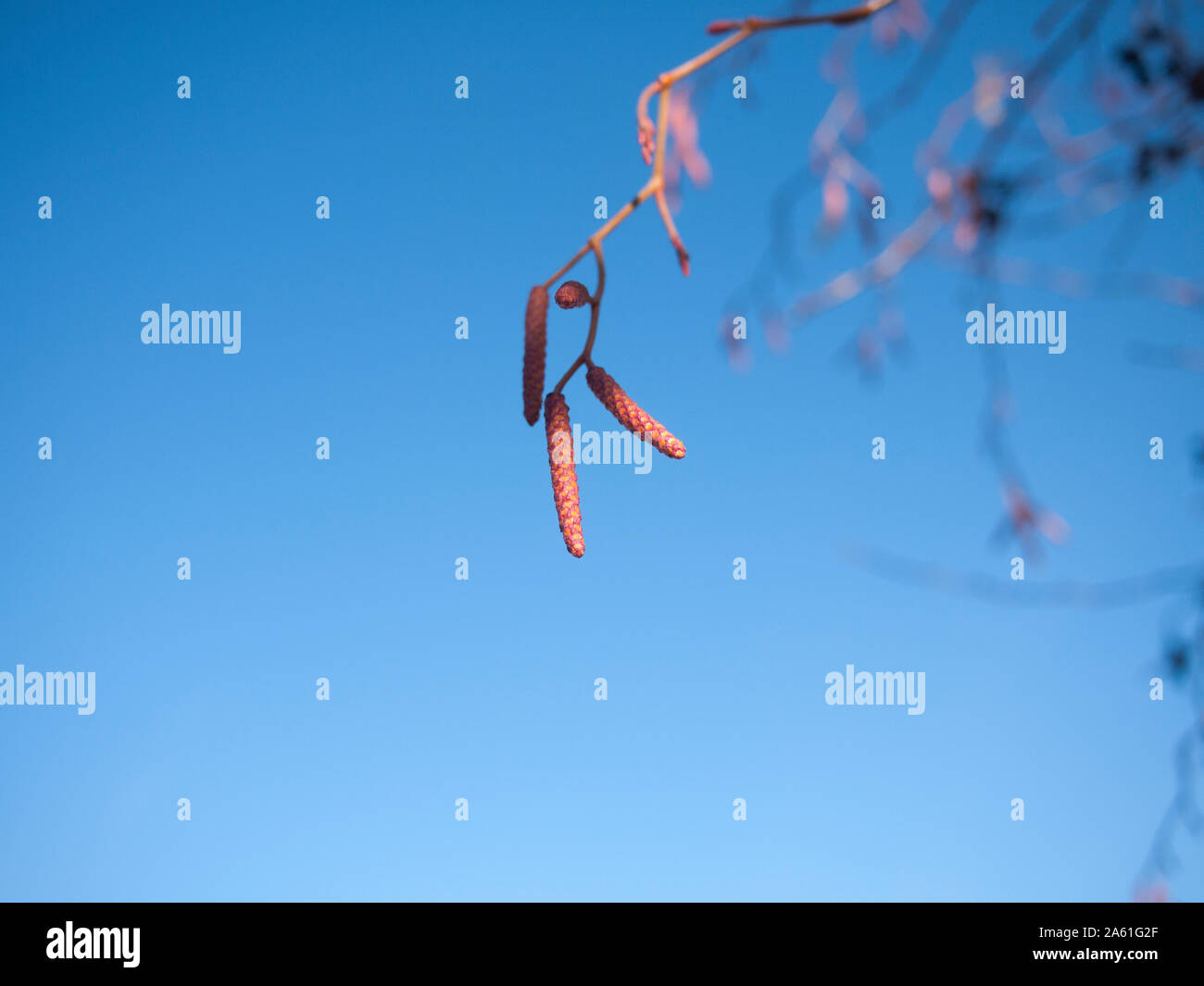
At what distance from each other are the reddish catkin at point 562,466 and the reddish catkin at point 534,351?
20mm

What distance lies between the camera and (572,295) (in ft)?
4.04

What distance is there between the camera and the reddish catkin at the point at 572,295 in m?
1.22

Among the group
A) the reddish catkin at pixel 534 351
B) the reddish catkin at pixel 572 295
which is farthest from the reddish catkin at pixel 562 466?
the reddish catkin at pixel 572 295

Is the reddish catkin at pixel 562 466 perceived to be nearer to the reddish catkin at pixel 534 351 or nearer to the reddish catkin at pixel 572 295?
the reddish catkin at pixel 534 351

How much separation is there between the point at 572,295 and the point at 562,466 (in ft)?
0.74

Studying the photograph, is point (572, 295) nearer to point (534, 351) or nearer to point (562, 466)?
point (534, 351)

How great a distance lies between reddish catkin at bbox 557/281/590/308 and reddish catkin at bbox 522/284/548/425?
0.03m

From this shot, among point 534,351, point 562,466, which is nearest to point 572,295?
point 534,351

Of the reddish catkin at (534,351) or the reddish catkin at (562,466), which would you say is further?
the reddish catkin at (562,466)

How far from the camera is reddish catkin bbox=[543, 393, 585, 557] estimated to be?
1.30 meters
